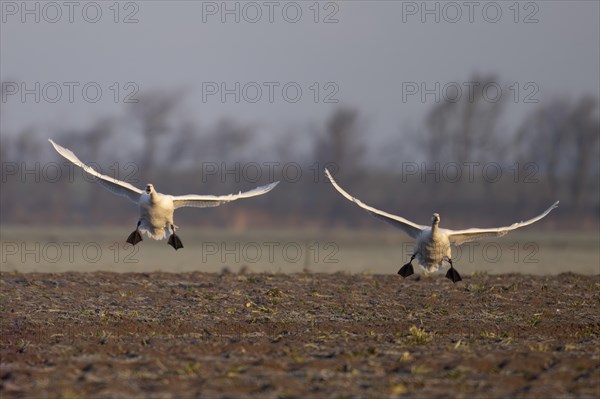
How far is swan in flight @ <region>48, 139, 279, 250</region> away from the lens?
21.4 meters

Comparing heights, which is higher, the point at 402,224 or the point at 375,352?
the point at 402,224

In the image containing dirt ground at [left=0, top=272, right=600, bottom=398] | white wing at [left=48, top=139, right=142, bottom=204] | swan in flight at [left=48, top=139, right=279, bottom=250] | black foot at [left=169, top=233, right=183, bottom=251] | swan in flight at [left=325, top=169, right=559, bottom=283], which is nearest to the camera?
dirt ground at [left=0, top=272, right=600, bottom=398]

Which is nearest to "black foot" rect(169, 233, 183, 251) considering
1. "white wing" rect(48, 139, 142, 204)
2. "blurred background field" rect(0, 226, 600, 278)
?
"white wing" rect(48, 139, 142, 204)

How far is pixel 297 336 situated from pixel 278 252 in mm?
31669

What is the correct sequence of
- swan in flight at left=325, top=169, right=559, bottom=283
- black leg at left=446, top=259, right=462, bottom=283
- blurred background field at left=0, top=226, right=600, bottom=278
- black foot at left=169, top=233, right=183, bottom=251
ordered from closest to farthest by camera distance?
swan in flight at left=325, top=169, right=559, bottom=283, black leg at left=446, top=259, right=462, bottom=283, black foot at left=169, top=233, right=183, bottom=251, blurred background field at left=0, top=226, right=600, bottom=278

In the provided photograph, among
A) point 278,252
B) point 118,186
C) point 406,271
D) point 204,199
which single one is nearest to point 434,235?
point 406,271

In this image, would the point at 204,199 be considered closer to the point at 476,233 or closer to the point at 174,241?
the point at 174,241

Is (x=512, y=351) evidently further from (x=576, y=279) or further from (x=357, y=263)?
(x=357, y=263)

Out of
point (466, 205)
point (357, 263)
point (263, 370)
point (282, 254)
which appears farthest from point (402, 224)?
point (466, 205)

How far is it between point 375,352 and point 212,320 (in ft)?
14.1

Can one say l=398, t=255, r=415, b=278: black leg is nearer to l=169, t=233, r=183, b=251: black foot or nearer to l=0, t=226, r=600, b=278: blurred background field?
l=0, t=226, r=600, b=278: blurred background field

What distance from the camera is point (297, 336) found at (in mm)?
16031

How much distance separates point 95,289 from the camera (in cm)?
2112

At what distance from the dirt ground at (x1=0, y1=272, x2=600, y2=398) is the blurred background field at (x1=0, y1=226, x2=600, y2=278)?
3494 mm
